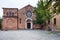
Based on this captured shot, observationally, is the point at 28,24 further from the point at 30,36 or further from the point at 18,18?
the point at 30,36

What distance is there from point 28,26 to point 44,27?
16.2 feet

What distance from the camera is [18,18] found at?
5350 cm

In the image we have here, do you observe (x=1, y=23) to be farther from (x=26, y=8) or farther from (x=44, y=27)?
(x=44, y=27)

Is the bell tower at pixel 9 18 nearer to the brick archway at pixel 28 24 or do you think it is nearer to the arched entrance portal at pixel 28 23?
the brick archway at pixel 28 24

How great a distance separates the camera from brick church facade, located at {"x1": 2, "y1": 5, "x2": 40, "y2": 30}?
51.8 metres

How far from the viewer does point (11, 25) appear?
51625mm

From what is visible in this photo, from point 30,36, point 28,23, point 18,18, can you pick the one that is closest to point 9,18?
point 18,18

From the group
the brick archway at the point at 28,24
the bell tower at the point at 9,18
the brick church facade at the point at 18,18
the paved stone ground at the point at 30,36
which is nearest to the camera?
the paved stone ground at the point at 30,36

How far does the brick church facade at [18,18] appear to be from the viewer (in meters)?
51.8

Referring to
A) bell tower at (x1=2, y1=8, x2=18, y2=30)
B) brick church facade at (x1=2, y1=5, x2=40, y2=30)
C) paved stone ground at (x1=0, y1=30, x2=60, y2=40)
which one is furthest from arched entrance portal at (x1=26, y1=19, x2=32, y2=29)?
paved stone ground at (x1=0, y1=30, x2=60, y2=40)

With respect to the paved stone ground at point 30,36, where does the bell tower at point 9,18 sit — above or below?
above

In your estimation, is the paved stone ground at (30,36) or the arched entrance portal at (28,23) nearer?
the paved stone ground at (30,36)

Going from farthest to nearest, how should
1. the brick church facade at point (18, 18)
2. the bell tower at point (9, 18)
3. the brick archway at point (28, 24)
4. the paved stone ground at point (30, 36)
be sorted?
the brick archway at point (28, 24) → the brick church facade at point (18, 18) → the bell tower at point (9, 18) → the paved stone ground at point (30, 36)

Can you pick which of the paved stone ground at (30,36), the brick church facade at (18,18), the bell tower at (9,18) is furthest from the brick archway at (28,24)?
the paved stone ground at (30,36)
